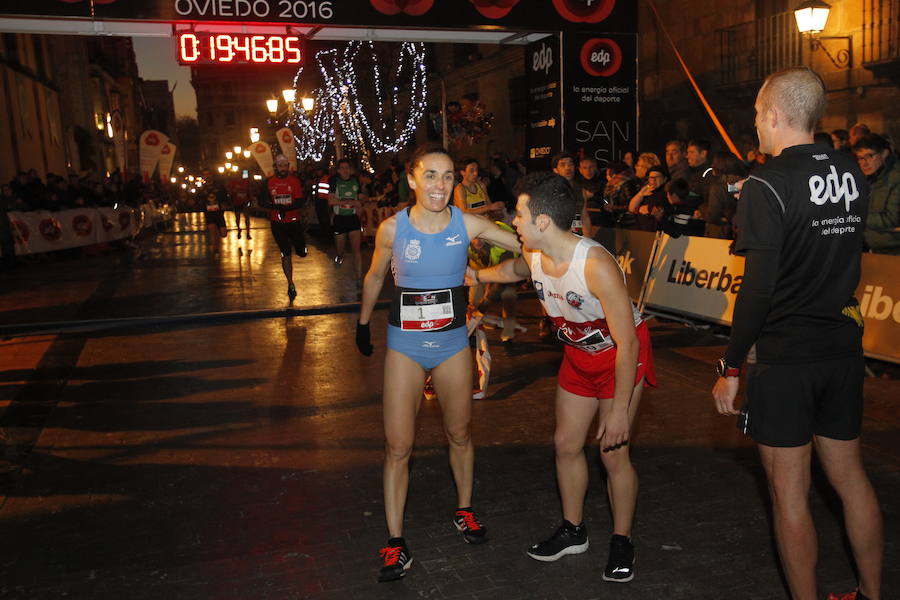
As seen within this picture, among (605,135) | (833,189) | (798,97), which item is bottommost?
(833,189)

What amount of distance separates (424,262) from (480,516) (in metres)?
1.56

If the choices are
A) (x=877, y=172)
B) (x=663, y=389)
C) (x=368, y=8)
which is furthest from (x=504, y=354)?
(x=368, y=8)

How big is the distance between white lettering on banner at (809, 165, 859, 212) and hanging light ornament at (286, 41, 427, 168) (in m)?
33.4

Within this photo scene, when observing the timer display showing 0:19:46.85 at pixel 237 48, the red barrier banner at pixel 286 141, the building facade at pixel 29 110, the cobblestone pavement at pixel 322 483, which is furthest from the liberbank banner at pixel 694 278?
the building facade at pixel 29 110

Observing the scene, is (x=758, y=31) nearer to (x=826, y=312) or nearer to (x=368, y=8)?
(x=368, y=8)

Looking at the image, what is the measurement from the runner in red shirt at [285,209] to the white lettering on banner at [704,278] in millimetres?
5741

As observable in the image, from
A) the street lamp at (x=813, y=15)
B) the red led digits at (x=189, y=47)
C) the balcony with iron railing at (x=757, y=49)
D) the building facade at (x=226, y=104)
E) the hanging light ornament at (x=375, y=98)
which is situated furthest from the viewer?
the building facade at (x=226, y=104)

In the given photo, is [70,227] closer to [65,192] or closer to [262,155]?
[65,192]

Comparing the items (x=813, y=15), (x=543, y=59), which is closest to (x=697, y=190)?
(x=543, y=59)

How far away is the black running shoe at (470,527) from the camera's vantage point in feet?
14.4

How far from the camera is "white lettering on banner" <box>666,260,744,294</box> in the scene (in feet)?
30.4

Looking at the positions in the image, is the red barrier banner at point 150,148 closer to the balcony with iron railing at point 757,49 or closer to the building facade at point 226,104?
the balcony with iron railing at point 757,49

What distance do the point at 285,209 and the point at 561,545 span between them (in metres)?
9.80

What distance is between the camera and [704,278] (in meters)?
9.75
